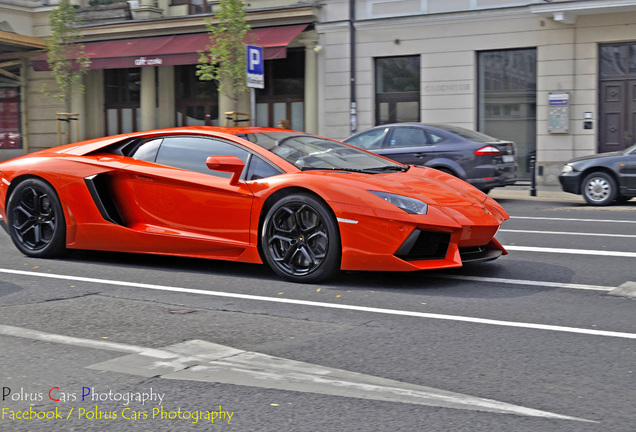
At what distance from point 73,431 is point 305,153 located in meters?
4.02

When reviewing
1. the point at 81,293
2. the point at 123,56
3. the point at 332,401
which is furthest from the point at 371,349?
the point at 123,56

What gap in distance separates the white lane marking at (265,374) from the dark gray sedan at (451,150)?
1036cm

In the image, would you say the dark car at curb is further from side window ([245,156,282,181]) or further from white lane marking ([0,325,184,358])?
white lane marking ([0,325,184,358])

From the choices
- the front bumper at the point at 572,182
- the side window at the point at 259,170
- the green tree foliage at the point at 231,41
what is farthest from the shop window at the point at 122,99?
the side window at the point at 259,170

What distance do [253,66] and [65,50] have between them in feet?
38.9

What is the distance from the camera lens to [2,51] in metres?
28.6

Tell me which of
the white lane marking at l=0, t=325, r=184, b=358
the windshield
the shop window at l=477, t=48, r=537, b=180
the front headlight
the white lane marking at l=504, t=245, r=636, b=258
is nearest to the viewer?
the white lane marking at l=0, t=325, r=184, b=358

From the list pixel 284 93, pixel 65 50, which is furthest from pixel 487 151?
pixel 65 50

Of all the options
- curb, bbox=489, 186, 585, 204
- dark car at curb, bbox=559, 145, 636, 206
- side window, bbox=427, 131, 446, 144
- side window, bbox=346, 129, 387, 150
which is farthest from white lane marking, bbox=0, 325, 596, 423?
curb, bbox=489, 186, 585, 204

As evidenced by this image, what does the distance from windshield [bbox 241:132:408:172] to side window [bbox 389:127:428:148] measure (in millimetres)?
7502

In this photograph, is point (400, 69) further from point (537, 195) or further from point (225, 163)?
point (225, 163)

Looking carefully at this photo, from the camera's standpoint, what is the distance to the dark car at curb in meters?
14.1

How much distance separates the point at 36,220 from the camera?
768cm

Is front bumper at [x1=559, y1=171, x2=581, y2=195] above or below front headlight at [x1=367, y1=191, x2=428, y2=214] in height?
below
